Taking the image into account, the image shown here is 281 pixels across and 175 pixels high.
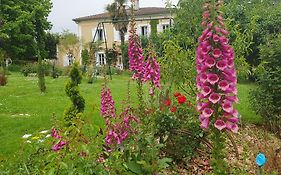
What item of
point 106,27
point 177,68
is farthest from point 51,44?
point 177,68

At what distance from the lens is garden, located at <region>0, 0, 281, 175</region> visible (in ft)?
7.98

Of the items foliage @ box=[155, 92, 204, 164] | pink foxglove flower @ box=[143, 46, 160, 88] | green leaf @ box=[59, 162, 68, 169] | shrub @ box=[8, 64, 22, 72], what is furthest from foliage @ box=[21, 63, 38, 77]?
green leaf @ box=[59, 162, 68, 169]

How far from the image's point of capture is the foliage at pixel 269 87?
7898 mm

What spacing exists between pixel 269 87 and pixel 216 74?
239 inches

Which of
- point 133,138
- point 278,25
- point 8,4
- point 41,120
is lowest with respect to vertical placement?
point 41,120

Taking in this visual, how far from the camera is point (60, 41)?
42188mm

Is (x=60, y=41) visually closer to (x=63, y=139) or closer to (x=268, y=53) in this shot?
(x=268, y=53)

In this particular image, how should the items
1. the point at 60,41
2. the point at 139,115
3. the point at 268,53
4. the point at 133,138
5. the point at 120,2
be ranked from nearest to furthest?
1. the point at 133,138
2. the point at 139,115
3. the point at 268,53
4. the point at 120,2
5. the point at 60,41

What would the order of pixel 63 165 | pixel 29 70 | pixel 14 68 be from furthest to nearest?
pixel 14 68
pixel 29 70
pixel 63 165

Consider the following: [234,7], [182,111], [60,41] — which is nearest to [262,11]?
[234,7]

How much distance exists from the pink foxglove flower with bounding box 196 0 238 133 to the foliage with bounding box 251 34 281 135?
5599 millimetres

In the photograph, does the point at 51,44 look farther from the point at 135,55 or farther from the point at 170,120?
the point at 135,55

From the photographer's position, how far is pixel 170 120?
5441 millimetres

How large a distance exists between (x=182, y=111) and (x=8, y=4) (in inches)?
1139
